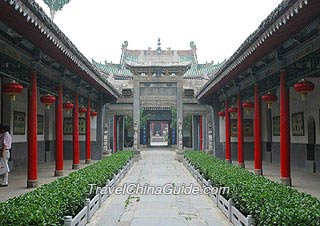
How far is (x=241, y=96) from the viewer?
17406 mm

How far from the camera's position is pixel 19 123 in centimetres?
1614

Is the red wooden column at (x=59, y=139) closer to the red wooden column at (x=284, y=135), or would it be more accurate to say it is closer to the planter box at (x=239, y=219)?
the red wooden column at (x=284, y=135)

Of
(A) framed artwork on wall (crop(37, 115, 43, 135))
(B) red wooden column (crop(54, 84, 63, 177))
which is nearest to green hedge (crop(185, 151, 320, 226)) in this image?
(B) red wooden column (crop(54, 84, 63, 177))

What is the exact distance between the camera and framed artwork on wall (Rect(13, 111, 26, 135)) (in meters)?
15.7

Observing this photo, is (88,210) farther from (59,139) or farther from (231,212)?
(59,139)

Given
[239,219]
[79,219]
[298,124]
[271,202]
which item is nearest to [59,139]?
[79,219]

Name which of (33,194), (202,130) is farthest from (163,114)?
(33,194)

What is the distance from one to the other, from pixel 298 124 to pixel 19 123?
10.5 m

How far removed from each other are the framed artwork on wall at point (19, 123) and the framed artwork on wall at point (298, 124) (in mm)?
10385

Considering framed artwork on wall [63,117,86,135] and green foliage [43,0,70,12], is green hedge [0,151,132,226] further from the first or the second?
green foliage [43,0,70,12]

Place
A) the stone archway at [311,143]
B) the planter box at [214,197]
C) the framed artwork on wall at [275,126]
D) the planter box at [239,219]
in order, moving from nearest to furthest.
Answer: the planter box at [239,219] → the planter box at [214,197] → the stone archway at [311,143] → the framed artwork on wall at [275,126]

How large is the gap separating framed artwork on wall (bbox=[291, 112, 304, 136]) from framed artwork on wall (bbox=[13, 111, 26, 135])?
1039 centimetres

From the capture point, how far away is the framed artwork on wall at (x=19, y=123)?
15.7 metres

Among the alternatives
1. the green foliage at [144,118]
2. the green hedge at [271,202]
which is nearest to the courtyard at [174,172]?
the green hedge at [271,202]
